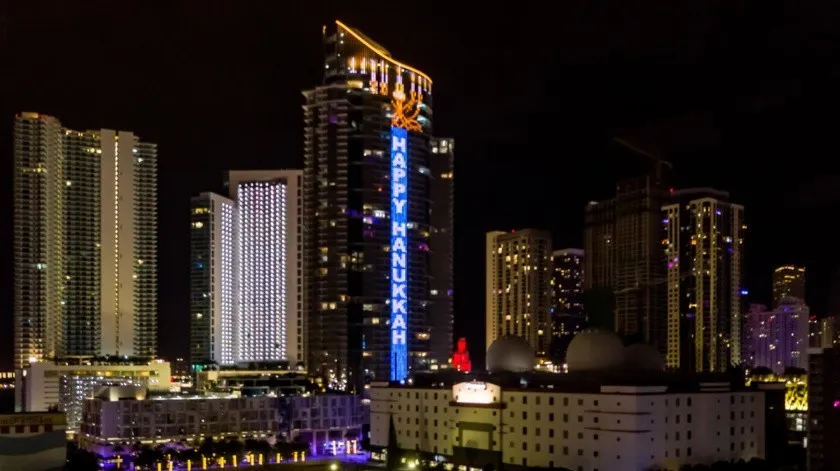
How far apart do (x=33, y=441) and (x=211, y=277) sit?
3224 centimetres

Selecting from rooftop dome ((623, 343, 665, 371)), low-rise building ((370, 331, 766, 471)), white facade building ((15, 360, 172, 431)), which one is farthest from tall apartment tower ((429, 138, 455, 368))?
rooftop dome ((623, 343, 665, 371))

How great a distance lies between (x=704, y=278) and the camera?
213 feet

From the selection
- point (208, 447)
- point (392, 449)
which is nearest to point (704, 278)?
point (392, 449)

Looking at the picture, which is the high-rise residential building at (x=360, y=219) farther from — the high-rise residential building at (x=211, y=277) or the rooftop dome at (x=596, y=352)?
the rooftop dome at (x=596, y=352)

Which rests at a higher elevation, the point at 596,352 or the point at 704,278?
the point at 704,278

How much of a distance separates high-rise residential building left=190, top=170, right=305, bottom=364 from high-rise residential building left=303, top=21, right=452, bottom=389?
787 centimetres

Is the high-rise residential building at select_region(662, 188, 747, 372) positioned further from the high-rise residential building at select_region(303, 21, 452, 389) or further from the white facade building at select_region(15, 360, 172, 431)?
the white facade building at select_region(15, 360, 172, 431)

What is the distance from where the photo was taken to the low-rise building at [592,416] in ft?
116

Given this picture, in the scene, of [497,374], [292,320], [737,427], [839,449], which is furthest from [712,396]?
[292,320]

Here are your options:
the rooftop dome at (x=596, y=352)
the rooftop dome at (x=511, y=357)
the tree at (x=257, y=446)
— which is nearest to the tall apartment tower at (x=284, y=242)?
the tree at (x=257, y=446)

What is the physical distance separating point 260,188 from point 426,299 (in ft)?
54.3

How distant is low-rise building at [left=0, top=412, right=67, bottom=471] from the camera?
117 feet

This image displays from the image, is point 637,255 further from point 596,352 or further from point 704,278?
point 596,352

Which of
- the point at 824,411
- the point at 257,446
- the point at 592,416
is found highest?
the point at 824,411
